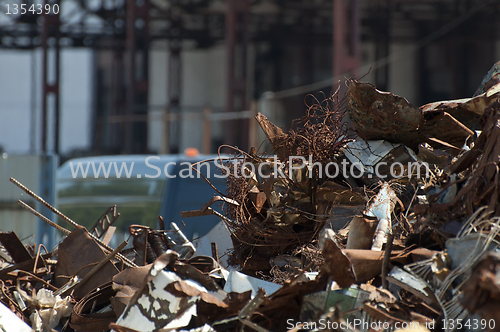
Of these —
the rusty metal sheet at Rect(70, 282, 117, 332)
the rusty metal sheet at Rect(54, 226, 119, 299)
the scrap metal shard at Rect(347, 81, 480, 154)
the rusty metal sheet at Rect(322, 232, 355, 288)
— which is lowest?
the rusty metal sheet at Rect(70, 282, 117, 332)

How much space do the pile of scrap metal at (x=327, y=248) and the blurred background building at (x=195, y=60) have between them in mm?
8358

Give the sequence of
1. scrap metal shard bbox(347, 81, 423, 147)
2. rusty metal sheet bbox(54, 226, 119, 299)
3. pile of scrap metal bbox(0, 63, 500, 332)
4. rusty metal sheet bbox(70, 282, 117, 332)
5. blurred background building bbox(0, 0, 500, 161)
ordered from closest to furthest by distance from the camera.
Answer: pile of scrap metal bbox(0, 63, 500, 332) < rusty metal sheet bbox(70, 282, 117, 332) < scrap metal shard bbox(347, 81, 423, 147) < rusty metal sheet bbox(54, 226, 119, 299) < blurred background building bbox(0, 0, 500, 161)

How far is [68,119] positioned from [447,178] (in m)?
16.0

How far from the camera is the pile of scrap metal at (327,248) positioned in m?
1.33

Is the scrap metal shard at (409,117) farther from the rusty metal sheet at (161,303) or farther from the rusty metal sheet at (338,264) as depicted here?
the rusty metal sheet at (161,303)

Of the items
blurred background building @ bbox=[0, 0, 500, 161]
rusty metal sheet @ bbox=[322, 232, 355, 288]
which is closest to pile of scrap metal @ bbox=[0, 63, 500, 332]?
rusty metal sheet @ bbox=[322, 232, 355, 288]

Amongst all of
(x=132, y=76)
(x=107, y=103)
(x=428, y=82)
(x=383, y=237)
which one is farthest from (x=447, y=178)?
(x=107, y=103)

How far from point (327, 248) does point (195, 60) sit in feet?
48.3

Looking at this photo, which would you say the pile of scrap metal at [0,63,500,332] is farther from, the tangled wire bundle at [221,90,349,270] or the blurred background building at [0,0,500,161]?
the blurred background building at [0,0,500,161]

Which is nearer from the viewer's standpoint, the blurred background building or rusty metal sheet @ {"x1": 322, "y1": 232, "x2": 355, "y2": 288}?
rusty metal sheet @ {"x1": 322, "y1": 232, "x2": 355, "y2": 288}

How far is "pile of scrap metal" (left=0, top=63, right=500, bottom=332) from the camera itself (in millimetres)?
1326

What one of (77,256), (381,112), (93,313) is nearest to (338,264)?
(381,112)

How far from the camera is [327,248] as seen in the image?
1.38 m

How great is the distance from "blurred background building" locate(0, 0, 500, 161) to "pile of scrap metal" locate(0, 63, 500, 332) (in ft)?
27.4
